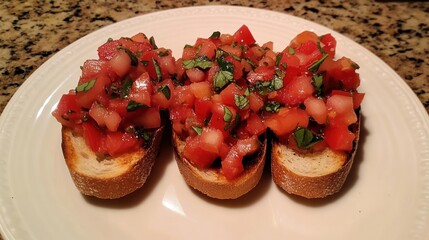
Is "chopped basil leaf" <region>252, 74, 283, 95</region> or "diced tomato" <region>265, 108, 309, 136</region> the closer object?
"diced tomato" <region>265, 108, 309, 136</region>

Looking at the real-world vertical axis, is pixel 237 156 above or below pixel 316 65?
below

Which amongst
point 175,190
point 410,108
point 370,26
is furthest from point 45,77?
point 370,26

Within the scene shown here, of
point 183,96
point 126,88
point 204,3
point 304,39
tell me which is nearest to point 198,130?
point 183,96

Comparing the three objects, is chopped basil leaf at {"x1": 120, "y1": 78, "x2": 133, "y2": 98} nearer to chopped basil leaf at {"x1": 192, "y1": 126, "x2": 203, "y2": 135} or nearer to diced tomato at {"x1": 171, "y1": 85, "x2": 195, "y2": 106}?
diced tomato at {"x1": 171, "y1": 85, "x2": 195, "y2": 106}

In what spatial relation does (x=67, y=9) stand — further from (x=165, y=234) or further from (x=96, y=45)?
(x=165, y=234)

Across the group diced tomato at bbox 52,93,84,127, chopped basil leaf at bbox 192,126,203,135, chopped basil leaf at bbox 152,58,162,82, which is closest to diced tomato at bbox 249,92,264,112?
chopped basil leaf at bbox 192,126,203,135

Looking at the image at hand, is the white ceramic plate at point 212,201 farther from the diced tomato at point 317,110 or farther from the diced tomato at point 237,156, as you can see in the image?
the diced tomato at point 317,110

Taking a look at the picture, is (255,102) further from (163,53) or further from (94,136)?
(94,136)
